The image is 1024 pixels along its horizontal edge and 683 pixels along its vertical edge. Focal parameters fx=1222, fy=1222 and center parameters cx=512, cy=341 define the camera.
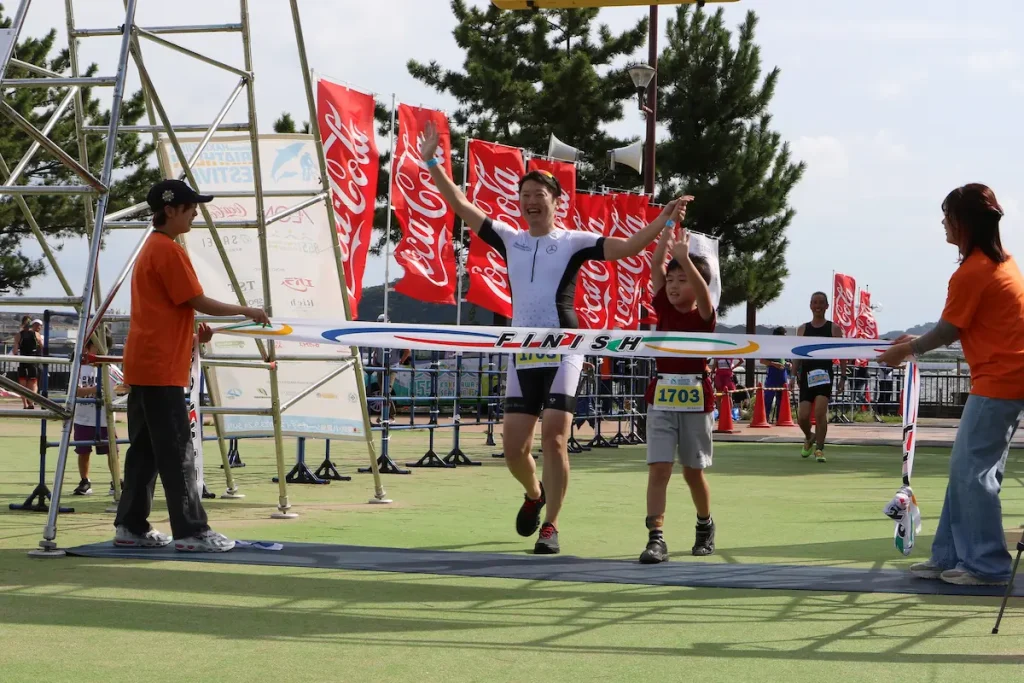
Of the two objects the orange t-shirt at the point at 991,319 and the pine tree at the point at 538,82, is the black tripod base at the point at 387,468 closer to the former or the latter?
the orange t-shirt at the point at 991,319

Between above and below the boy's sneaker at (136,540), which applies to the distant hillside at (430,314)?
above

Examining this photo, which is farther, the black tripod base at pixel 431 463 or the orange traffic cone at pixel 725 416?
the orange traffic cone at pixel 725 416

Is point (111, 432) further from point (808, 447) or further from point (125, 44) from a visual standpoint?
point (808, 447)

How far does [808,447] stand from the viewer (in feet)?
50.5

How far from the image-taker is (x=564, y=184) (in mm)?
16953

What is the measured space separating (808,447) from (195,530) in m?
10.4

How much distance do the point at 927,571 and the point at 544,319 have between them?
234 centimetres

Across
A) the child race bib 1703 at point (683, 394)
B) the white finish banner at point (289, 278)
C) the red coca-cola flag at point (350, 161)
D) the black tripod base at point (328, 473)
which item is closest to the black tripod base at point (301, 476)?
the black tripod base at point (328, 473)

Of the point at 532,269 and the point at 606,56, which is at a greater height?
the point at 606,56

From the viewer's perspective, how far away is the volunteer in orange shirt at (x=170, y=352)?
6.38 meters

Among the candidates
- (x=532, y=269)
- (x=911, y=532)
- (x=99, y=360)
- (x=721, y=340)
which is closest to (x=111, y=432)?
(x=99, y=360)

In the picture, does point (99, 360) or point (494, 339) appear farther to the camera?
point (99, 360)

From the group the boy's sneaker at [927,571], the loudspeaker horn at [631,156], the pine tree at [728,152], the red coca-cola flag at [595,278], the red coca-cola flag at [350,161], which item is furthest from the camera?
the pine tree at [728,152]

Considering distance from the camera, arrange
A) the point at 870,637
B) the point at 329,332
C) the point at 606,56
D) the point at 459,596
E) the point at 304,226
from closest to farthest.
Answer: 1. the point at 870,637
2. the point at 459,596
3. the point at 329,332
4. the point at 304,226
5. the point at 606,56
